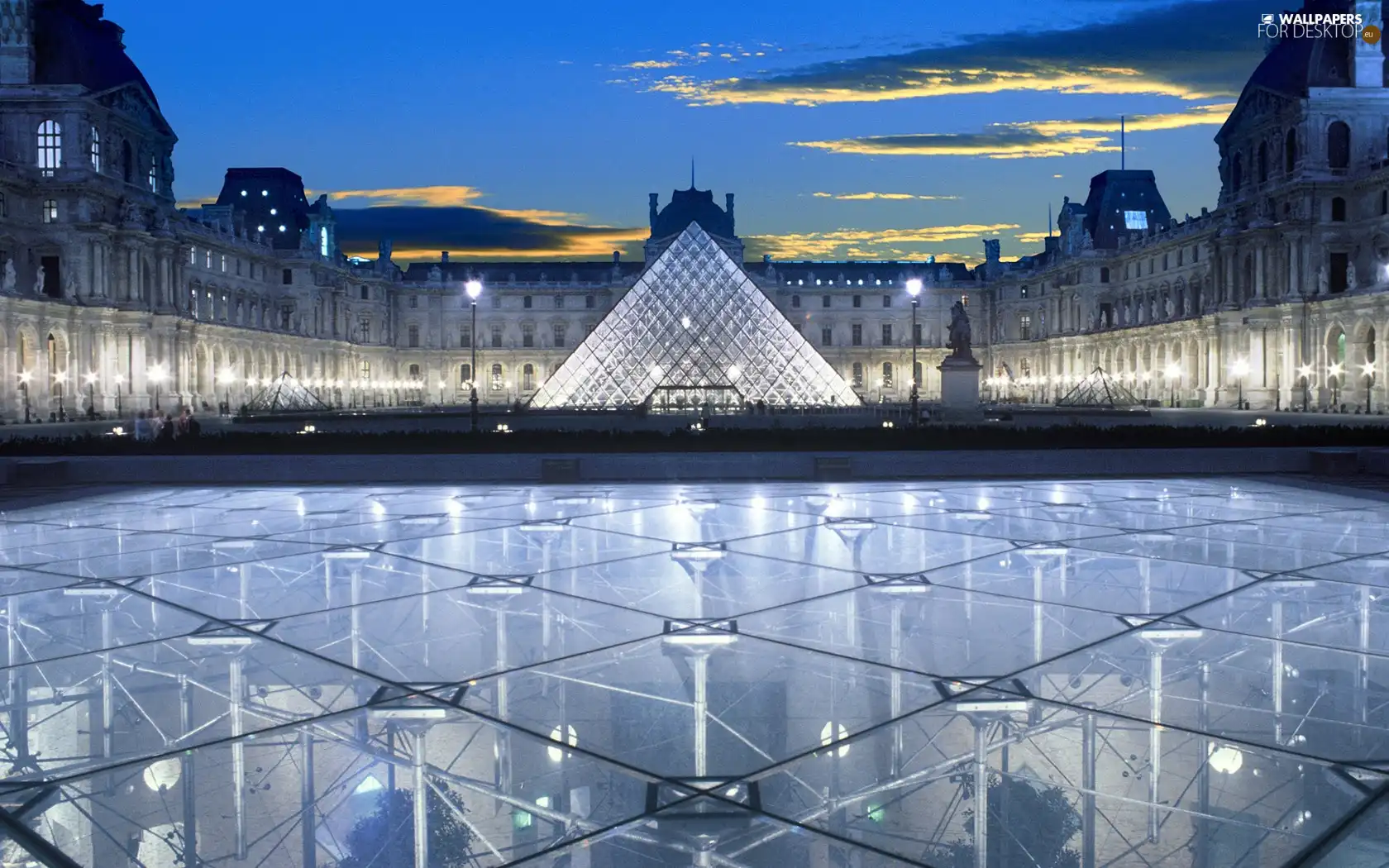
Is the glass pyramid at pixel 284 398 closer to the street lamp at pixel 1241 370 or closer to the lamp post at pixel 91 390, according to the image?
the lamp post at pixel 91 390

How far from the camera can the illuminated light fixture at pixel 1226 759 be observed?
395 centimetres

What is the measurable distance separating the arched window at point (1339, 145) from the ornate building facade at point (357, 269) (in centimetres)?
6

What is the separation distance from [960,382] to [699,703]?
26.4m

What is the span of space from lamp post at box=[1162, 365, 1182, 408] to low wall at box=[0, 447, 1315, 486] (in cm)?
3837

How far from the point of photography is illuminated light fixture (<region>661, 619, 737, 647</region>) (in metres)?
5.86

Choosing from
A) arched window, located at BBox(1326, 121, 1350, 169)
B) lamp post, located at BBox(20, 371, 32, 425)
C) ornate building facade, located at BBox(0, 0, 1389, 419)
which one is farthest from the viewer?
arched window, located at BBox(1326, 121, 1350, 169)

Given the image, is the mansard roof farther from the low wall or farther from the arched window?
the arched window

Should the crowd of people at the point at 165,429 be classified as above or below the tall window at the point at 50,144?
below

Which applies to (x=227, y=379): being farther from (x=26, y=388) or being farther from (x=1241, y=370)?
(x=1241, y=370)

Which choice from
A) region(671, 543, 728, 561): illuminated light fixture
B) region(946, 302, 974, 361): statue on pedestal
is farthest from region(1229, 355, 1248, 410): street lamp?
region(671, 543, 728, 561): illuminated light fixture

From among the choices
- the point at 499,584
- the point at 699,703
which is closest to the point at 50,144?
the point at 499,584

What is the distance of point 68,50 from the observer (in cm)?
4131

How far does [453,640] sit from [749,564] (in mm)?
2958

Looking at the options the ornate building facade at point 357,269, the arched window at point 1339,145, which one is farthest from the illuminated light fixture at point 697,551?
the arched window at point 1339,145
